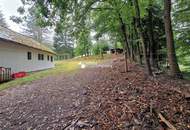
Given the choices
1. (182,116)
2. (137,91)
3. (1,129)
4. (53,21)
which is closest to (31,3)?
(53,21)

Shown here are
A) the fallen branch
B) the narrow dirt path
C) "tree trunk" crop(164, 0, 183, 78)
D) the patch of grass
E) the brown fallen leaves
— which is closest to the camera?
the fallen branch

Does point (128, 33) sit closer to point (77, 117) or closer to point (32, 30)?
point (77, 117)

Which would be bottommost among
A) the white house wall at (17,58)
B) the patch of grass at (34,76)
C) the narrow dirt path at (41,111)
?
the narrow dirt path at (41,111)

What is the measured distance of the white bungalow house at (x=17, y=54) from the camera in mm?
16117

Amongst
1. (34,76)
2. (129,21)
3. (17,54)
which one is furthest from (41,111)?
(17,54)

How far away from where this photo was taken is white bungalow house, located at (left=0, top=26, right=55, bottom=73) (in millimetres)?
16117

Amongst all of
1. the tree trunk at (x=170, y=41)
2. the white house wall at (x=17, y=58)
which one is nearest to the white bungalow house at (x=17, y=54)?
the white house wall at (x=17, y=58)

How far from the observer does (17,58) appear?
18.3 m

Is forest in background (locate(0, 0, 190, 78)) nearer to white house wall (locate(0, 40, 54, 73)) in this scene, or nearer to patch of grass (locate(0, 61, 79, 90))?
patch of grass (locate(0, 61, 79, 90))

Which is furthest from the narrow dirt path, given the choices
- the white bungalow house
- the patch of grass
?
the white bungalow house

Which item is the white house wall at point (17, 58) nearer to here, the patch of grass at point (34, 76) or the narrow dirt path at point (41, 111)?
the patch of grass at point (34, 76)

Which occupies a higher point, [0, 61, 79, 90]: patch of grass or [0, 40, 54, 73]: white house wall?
[0, 40, 54, 73]: white house wall

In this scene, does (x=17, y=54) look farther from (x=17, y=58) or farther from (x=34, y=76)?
(x=34, y=76)

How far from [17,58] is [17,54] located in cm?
39
